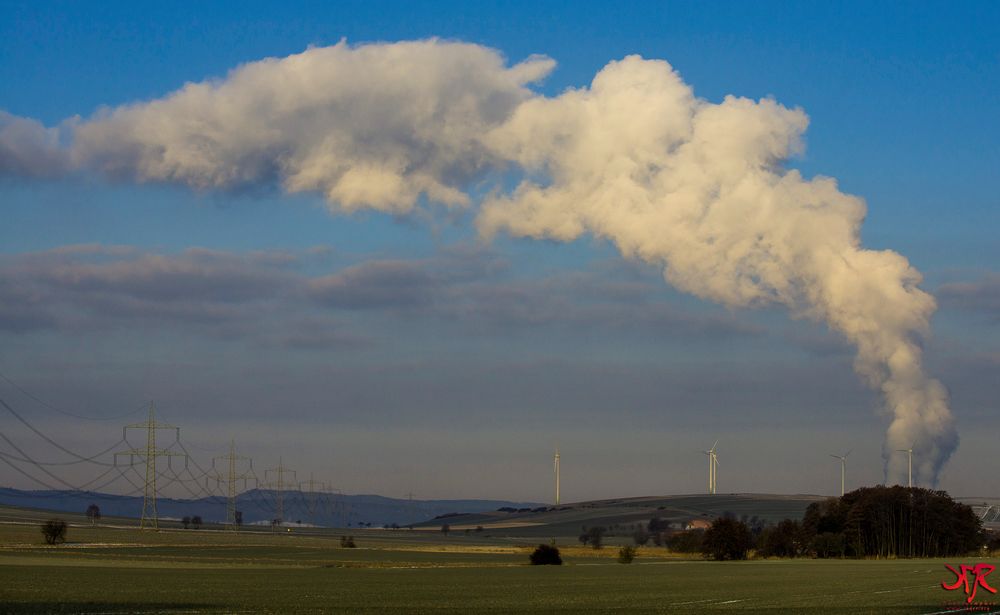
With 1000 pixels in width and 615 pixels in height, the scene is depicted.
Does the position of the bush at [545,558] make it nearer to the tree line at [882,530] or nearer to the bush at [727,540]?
the bush at [727,540]

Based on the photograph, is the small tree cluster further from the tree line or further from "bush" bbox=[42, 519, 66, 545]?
"bush" bbox=[42, 519, 66, 545]

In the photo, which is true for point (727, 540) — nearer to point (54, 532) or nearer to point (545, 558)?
point (545, 558)

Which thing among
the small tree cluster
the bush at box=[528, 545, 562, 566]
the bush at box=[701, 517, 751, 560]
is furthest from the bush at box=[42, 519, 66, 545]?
the small tree cluster

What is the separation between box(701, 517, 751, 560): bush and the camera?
163375 millimetres

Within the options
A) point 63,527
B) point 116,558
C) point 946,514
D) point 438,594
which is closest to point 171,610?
point 438,594

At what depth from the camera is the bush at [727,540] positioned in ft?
536

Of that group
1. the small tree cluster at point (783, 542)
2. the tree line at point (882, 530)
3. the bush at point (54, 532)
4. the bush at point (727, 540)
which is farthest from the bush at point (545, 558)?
the bush at point (54, 532)

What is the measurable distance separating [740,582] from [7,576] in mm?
45566

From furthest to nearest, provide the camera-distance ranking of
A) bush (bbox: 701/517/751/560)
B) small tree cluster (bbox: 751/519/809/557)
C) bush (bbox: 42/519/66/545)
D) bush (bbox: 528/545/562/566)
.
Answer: small tree cluster (bbox: 751/519/809/557), bush (bbox: 42/519/66/545), bush (bbox: 701/517/751/560), bush (bbox: 528/545/562/566)

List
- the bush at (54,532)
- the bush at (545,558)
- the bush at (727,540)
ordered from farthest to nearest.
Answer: the bush at (54,532)
the bush at (727,540)
the bush at (545,558)

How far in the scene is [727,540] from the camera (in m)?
163

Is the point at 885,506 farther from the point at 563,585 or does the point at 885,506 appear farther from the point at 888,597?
the point at 888,597

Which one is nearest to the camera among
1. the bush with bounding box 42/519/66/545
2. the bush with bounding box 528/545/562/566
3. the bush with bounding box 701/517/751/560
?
the bush with bounding box 528/545/562/566

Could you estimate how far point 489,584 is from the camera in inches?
2982
